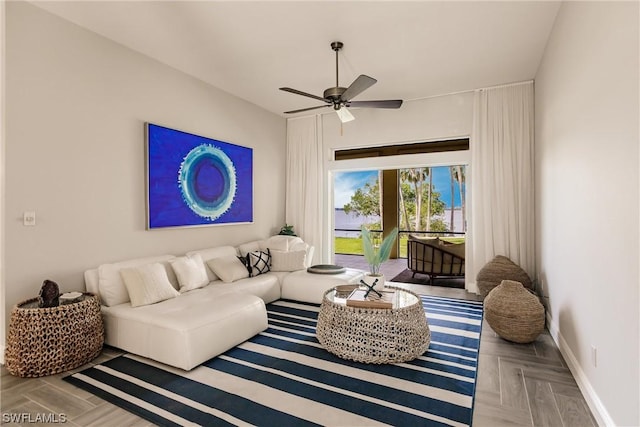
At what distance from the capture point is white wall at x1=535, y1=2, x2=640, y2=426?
5.32ft

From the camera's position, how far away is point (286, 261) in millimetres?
4785

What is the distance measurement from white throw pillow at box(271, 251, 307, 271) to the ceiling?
2.27 meters

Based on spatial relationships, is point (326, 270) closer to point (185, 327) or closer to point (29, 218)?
point (185, 327)

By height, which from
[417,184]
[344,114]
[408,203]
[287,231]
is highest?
[344,114]

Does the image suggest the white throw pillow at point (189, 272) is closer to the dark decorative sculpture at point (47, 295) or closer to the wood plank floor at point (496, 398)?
the wood plank floor at point (496, 398)

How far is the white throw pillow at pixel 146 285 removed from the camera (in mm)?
3064

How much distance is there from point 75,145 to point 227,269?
6.48 feet

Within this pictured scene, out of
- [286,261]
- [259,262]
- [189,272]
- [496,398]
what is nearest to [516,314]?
[496,398]

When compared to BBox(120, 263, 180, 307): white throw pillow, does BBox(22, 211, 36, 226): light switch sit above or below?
above

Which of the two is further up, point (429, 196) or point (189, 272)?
point (429, 196)

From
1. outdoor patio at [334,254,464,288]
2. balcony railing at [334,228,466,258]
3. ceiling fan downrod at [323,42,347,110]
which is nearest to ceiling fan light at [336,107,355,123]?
ceiling fan downrod at [323,42,347,110]

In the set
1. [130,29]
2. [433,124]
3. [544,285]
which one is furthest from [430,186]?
[130,29]
